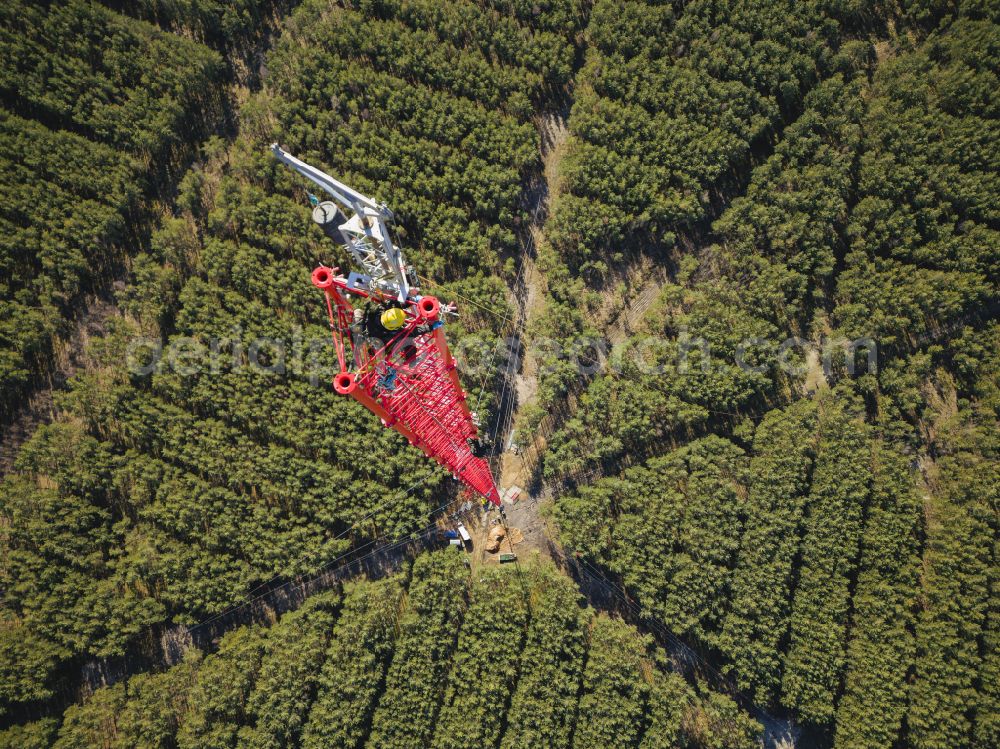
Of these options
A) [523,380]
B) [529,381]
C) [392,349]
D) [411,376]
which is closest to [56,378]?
[411,376]

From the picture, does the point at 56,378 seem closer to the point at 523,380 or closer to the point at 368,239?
the point at 368,239

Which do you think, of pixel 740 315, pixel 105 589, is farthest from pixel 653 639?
pixel 105 589

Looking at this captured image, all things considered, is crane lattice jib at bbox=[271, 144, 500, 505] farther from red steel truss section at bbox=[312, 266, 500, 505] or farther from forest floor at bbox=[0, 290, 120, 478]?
forest floor at bbox=[0, 290, 120, 478]

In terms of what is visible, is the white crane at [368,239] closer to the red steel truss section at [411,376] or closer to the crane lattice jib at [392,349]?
the crane lattice jib at [392,349]

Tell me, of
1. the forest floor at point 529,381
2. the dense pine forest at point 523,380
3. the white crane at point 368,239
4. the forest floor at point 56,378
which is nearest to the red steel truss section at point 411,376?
the white crane at point 368,239

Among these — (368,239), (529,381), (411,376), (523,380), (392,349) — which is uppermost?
(529,381)
